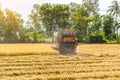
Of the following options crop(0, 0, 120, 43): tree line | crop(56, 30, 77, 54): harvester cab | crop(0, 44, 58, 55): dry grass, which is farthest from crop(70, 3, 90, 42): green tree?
crop(56, 30, 77, 54): harvester cab

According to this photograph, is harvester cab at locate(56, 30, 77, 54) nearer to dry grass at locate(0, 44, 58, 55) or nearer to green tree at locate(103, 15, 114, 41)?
dry grass at locate(0, 44, 58, 55)

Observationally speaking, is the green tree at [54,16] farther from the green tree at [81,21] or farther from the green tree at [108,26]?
the green tree at [108,26]

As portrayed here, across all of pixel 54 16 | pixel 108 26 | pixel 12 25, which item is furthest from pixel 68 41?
pixel 54 16

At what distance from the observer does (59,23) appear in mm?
55781

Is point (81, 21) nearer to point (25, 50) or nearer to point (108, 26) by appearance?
point (108, 26)

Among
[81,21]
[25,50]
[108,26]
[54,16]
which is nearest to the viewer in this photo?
[25,50]

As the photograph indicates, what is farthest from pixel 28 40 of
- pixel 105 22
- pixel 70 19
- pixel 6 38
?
pixel 105 22

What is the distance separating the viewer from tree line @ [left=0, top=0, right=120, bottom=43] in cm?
5244

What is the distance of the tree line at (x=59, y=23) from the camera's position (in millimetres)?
52438

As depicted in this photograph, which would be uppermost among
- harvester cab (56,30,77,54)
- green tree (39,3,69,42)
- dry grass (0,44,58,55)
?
green tree (39,3,69,42)

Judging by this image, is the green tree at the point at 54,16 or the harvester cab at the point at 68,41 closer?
the harvester cab at the point at 68,41

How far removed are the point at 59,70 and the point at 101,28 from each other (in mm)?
43236

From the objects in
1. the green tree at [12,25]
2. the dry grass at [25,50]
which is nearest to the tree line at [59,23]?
the green tree at [12,25]

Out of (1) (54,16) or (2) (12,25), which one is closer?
(2) (12,25)
